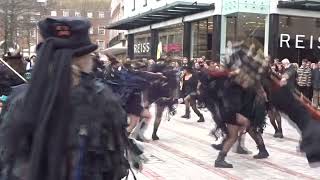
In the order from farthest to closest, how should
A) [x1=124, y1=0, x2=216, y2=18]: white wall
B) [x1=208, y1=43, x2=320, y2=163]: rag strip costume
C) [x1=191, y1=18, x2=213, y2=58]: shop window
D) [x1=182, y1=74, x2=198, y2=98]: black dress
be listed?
[x1=124, y1=0, x2=216, y2=18]: white wall → [x1=191, y1=18, x2=213, y2=58]: shop window → [x1=182, y1=74, x2=198, y2=98]: black dress → [x1=208, y1=43, x2=320, y2=163]: rag strip costume

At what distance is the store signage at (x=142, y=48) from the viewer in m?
37.8

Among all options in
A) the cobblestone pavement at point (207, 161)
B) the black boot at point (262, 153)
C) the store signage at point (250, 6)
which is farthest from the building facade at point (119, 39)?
the black boot at point (262, 153)

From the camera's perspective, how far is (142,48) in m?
39.2

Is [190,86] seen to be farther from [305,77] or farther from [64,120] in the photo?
[64,120]

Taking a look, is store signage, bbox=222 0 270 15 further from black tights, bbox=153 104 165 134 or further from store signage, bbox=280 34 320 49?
black tights, bbox=153 104 165 134

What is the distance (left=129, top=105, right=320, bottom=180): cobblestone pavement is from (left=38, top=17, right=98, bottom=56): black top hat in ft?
11.3

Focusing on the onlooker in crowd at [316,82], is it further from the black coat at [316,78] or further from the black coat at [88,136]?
the black coat at [88,136]

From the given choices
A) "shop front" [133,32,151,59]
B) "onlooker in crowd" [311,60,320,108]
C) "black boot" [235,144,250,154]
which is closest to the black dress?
"onlooker in crowd" [311,60,320,108]

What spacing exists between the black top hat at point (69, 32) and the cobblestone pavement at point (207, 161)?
3443 mm

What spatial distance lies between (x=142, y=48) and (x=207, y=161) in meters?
30.7

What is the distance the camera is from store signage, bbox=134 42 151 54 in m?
37.8

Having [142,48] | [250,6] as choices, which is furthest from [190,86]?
[142,48]

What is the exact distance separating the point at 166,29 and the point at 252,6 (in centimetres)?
1011

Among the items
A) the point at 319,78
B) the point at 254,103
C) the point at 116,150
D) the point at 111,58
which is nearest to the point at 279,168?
the point at 254,103
